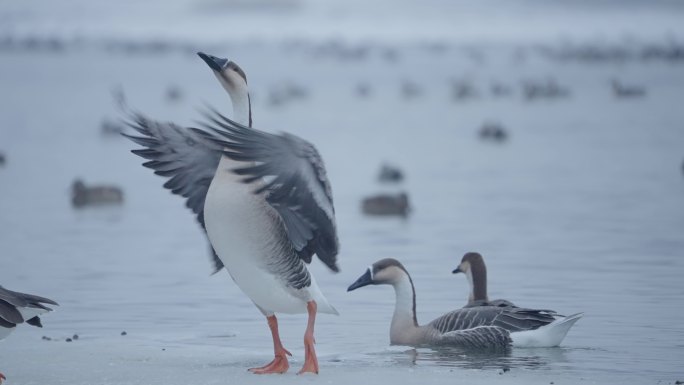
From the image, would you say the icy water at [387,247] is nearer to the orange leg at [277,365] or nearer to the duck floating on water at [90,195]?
the orange leg at [277,365]

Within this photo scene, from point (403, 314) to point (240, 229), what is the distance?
2341mm

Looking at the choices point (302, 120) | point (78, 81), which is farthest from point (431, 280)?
point (78, 81)

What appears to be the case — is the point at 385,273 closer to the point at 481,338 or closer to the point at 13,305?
the point at 481,338

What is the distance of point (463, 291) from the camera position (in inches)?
476

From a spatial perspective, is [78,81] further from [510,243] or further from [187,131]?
[187,131]

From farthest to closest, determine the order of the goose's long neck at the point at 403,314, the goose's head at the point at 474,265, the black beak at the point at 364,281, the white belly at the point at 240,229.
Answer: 1. the goose's head at the point at 474,265
2. the black beak at the point at 364,281
3. the goose's long neck at the point at 403,314
4. the white belly at the point at 240,229

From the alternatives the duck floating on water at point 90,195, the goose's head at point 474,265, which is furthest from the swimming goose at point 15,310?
the duck floating on water at point 90,195

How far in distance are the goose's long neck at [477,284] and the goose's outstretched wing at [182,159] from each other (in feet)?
8.07

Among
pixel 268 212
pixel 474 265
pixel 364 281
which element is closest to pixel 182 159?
pixel 268 212

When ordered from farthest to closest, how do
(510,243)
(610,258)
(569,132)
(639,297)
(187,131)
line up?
(569,132) < (510,243) < (610,258) < (639,297) < (187,131)

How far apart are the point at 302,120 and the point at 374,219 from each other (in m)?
18.4

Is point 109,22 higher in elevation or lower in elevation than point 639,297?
higher

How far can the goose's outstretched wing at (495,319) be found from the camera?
9.64 metres

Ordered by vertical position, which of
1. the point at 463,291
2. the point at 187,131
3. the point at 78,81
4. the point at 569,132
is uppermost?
the point at 78,81
